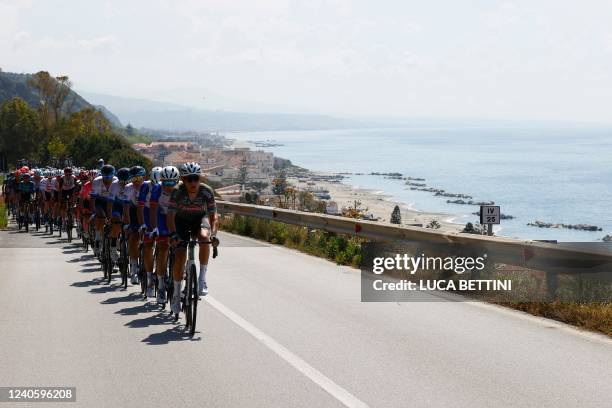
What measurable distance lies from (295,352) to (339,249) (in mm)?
9739

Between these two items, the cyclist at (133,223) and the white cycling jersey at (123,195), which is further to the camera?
the white cycling jersey at (123,195)

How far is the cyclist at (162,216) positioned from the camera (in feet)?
34.3

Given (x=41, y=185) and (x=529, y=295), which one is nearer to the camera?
(x=529, y=295)

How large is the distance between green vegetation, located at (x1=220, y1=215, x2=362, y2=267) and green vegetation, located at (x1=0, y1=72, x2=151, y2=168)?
9092 centimetres

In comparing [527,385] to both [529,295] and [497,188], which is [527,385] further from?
[497,188]

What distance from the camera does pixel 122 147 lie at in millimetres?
128875

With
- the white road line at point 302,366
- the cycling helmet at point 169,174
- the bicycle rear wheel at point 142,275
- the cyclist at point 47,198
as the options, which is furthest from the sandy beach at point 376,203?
the white road line at point 302,366

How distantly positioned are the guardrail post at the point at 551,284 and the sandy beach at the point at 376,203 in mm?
77947

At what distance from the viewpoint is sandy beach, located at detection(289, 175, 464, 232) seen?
97.4 m

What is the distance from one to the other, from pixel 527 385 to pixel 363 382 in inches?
51.3

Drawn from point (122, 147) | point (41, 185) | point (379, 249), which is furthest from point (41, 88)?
point (379, 249)

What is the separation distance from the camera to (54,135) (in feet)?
450

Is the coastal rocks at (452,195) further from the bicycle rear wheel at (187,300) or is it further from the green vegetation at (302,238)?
the bicycle rear wheel at (187,300)

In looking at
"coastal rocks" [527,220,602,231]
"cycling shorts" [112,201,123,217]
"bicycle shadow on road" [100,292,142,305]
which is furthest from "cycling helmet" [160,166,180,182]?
"coastal rocks" [527,220,602,231]
